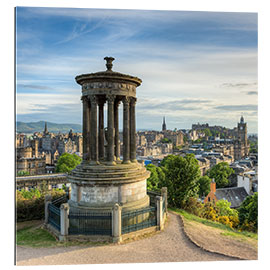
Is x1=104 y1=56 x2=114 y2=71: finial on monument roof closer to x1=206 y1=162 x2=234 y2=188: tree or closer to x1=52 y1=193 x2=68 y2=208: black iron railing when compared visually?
x1=52 y1=193 x2=68 y2=208: black iron railing

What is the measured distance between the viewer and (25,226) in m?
15.8

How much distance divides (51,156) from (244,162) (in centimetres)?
5449

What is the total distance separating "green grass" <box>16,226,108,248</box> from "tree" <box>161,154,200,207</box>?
996cm

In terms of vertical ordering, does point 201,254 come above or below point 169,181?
below

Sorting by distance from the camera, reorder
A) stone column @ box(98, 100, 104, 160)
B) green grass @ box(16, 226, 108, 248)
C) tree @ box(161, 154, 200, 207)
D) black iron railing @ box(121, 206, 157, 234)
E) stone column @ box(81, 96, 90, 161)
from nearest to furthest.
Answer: green grass @ box(16, 226, 108, 248) → black iron railing @ box(121, 206, 157, 234) → stone column @ box(81, 96, 90, 161) → stone column @ box(98, 100, 104, 160) → tree @ box(161, 154, 200, 207)

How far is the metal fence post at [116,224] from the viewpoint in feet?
39.9

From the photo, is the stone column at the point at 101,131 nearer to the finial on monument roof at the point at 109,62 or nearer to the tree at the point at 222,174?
the finial on monument roof at the point at 109,62

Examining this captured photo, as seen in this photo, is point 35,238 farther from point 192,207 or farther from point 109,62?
point 192,207

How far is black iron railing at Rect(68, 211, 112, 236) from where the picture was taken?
40.6 ft

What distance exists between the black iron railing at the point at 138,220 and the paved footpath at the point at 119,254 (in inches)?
31.9

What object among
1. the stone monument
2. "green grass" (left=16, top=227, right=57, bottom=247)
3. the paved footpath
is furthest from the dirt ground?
"green grass" (left=16, top=227, right=57, bottom=247)

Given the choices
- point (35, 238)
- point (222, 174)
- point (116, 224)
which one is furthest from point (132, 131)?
point (222, 174)

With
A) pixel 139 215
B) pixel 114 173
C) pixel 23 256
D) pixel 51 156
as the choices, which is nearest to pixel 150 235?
pixel 139 215

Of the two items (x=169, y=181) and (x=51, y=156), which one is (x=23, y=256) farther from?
(x=51, y=156)
